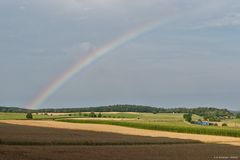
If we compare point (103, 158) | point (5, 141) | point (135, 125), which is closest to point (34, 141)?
point (5, 141)

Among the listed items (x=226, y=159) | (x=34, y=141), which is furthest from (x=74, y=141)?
(x=226, y=159)

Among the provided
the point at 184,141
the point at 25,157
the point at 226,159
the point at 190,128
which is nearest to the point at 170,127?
the point at 190,128

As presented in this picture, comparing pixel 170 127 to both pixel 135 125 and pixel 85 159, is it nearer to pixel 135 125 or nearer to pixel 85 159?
pixel 135 125

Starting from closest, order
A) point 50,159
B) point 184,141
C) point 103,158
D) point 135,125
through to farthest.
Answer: point 50,159, point 103,158, point 184,141, point 135,125

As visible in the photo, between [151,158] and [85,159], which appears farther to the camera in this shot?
[151,158]

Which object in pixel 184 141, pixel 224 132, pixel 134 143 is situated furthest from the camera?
pixel 224 132

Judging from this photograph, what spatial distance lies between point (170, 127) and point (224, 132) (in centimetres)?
1320

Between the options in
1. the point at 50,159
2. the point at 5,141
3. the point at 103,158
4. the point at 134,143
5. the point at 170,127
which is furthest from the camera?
the point at 170,127

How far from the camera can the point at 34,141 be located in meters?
47.6

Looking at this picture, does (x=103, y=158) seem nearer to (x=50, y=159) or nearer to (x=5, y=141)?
(x=50, y=159)

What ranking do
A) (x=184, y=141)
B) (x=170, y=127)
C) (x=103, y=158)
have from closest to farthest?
(x=103, y=158), (x=184, y=141), (x=170, y=127)

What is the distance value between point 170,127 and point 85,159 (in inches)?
2678

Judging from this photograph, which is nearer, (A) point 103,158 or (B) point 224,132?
(A) point 103,158

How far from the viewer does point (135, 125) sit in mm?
108625
